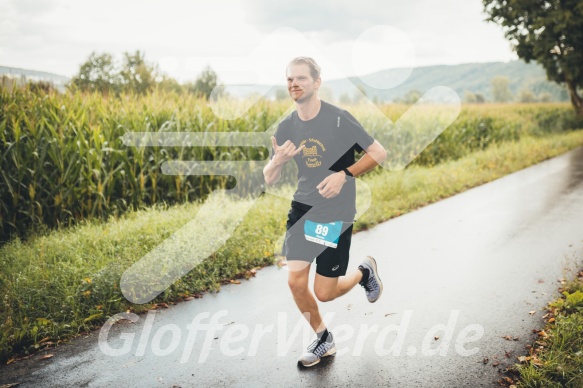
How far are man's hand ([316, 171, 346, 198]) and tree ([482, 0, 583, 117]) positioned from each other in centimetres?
2860

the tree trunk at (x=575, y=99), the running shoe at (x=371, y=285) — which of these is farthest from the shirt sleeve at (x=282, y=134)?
the tree trunk at (x=575, y=99)

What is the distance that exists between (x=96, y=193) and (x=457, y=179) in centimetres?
837

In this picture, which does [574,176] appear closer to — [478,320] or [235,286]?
[478,320]

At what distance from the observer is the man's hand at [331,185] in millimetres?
3311

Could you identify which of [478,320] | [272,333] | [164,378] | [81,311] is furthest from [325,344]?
[81,311]

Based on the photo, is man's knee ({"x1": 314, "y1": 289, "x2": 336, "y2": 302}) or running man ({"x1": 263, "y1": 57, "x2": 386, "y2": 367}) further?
man's knee ({"x1": 314, "y1": 289, "x2": 336, "y2": 302})

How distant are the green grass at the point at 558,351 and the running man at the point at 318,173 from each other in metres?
1.49

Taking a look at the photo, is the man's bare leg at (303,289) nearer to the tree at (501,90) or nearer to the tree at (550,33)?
the tree at (550,33)

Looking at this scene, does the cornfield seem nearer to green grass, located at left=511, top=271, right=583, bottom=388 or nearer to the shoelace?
the shoelace

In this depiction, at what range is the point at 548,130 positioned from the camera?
26656 mm

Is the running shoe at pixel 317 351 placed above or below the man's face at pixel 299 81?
below

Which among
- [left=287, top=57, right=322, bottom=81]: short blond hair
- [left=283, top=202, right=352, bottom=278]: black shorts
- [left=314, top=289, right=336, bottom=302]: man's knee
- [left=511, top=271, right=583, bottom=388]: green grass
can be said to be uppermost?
[left=287, top=57, right=322, bottom=81]: short blond hair

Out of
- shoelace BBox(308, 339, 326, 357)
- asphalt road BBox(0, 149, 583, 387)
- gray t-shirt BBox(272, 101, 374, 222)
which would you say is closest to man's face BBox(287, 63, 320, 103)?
gray t-shirt BBox(272, 101, 374, 222)

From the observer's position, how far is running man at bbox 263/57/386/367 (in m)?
3.38
